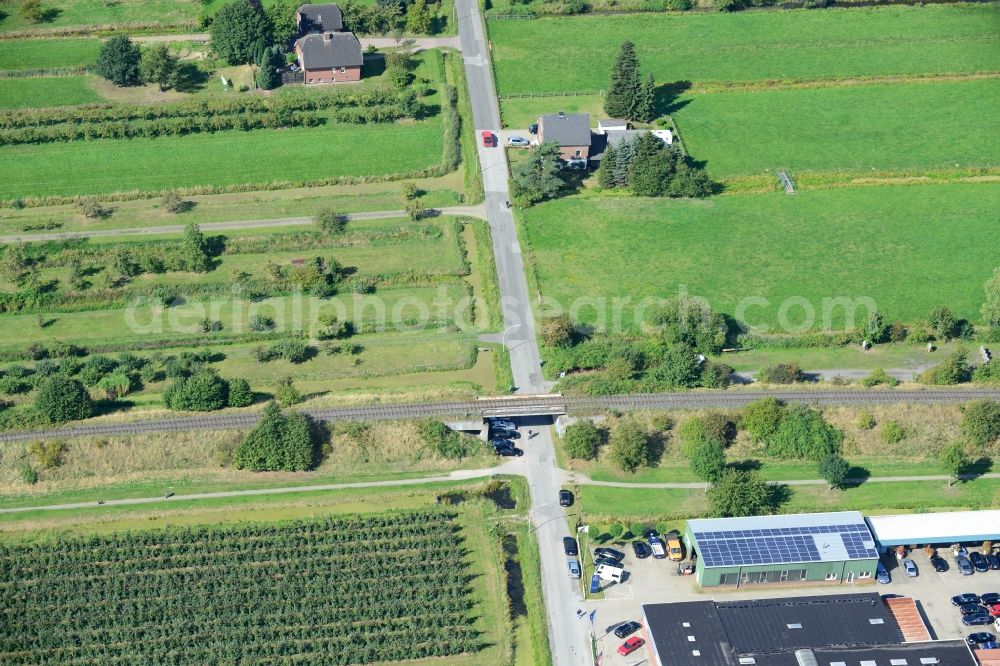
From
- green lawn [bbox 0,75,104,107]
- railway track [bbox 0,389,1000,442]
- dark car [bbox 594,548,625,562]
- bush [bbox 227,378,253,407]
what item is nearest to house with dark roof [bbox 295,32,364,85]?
green lawn [bbox 0,75,104,107]

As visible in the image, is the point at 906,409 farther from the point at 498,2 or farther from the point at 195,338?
the point at 498,2

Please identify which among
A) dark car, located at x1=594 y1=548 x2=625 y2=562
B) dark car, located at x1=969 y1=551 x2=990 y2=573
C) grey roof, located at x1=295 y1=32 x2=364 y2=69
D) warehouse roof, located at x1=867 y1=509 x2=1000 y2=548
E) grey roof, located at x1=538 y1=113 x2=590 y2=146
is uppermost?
grey roof, located at x1=295 y1=32 x2=364 y2=69

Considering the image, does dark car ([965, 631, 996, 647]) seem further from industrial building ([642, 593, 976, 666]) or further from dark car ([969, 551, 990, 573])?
dark car ([969, 551, 990, 573])

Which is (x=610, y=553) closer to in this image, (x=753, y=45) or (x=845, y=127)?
(x=845, y=127)

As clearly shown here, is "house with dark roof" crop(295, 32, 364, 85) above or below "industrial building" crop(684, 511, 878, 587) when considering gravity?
above

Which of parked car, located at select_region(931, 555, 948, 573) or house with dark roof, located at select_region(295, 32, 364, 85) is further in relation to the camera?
house with dark roof, located at select_region(295, 32, 364, 85)

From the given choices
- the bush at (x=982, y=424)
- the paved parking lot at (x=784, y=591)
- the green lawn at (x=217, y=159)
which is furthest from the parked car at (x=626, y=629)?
the green lawn at (x=217, y=159)

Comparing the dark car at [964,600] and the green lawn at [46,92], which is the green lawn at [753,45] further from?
the dark car at [964,600]
